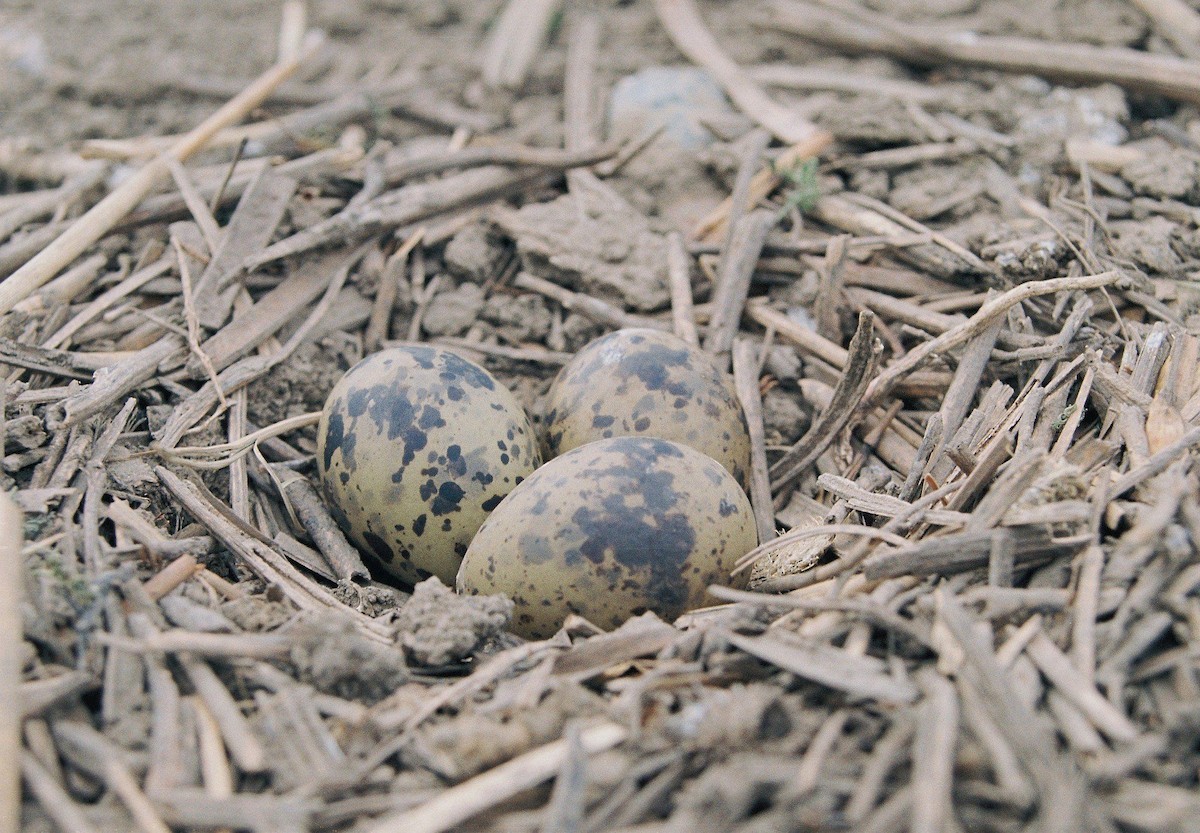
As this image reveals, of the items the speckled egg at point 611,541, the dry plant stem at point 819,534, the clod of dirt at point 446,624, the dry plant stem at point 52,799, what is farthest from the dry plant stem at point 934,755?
the dry plant stem at point 52,799

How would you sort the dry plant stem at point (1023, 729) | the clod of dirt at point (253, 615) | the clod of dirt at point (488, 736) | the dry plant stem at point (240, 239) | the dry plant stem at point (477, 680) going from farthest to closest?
1. the dry plant stem at point (240, 239)
2. the clod of dirt at point (253, 615)
3. the dry plant stem at point (477, 680)
4. the clod of dirt at point (488, 736)
5. the dry plant stem at point (1023, 729)

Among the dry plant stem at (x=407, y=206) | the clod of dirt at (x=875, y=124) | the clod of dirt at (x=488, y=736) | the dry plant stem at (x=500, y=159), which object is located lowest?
the clod of dirt at (x=488, y=736)

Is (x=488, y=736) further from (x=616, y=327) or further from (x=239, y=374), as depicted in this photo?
(x=616, y=327)

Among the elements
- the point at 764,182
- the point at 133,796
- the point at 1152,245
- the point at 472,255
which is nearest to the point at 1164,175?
the point at 1152,245

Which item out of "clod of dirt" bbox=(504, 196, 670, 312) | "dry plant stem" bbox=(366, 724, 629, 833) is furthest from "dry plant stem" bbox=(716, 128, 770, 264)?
"dry plant stem" bbox=(366, 724, 629, 833)

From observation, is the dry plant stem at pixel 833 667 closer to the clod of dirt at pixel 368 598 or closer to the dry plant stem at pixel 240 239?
the clod of dirt at pixel 368 598

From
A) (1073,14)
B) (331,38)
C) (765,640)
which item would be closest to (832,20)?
(1073,14)
